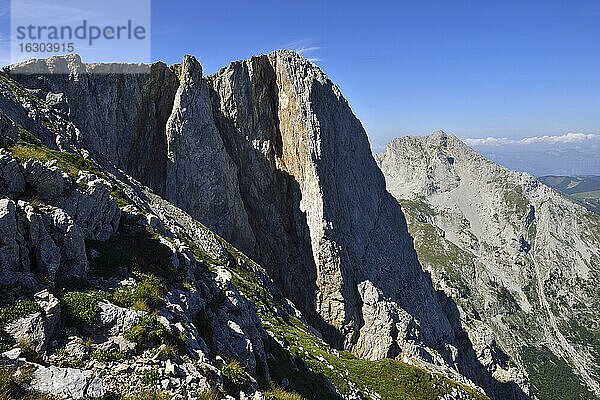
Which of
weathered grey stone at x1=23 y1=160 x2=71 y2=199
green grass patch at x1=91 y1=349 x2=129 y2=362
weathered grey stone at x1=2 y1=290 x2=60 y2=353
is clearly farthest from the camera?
weathered grey stone at x1=23 y1=160 x2=71 y2=199

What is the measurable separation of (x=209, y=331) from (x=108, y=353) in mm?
5678

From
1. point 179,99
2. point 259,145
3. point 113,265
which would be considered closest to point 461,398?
point 113,265

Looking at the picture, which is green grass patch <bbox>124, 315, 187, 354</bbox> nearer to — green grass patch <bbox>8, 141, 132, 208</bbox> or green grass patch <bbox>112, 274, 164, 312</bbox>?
green grass patch <bbox>112, 274, 164, 312</bbox>

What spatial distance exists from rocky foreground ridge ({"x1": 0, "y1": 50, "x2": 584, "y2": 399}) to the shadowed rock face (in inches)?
11.1

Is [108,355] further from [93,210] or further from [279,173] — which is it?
[279,173]

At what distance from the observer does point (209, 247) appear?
3650 cm

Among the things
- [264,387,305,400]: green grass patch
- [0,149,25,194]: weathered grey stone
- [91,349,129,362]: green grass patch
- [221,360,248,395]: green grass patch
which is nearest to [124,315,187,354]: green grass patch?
[91,349,129,362]: green grass patch

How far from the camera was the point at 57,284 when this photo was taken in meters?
11.5

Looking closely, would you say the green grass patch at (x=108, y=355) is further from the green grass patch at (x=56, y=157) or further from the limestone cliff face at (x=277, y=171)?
the limestone cliff face at (x=277, y=171)

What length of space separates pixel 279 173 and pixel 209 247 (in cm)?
2621

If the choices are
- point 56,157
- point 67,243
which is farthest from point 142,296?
point 56,157

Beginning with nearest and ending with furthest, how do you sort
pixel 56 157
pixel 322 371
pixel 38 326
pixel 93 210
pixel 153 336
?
pixel 38 326 → pixel 153 336 → pixel 93 210 → pixel 56 157 → pixel 322 371

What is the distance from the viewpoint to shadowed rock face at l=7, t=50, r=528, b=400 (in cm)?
4950

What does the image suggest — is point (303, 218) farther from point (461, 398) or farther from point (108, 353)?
point (108, 353)
